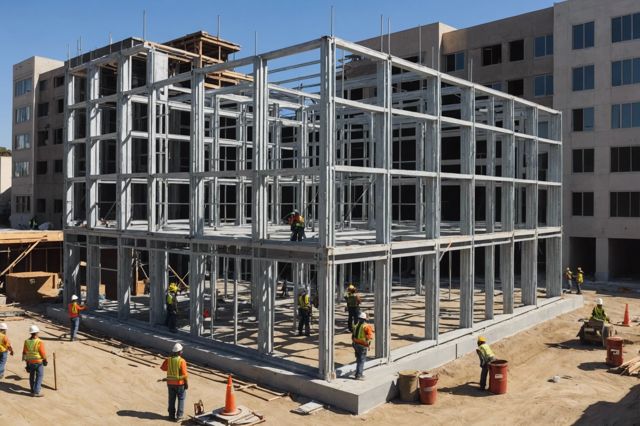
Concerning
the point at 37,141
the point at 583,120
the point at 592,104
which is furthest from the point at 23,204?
the point at 592,104

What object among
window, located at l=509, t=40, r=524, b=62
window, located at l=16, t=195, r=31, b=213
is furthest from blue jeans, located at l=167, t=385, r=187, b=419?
window, located at l=16, t=195, r=31, b=213

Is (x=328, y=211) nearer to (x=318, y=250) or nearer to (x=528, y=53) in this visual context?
(x=318, y=250)

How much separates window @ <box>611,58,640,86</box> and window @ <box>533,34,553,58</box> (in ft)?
15.9

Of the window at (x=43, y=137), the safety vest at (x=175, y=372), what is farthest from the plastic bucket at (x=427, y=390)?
the window at (x=43, y=137)

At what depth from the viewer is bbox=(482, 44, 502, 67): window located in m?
42.6

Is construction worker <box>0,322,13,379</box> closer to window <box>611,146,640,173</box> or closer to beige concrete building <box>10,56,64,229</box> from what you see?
window <box>611,146,640,173</box>

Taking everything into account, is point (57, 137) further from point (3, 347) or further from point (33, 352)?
point (33, 352)

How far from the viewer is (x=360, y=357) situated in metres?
14.2

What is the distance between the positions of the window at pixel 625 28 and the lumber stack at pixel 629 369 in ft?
83.7

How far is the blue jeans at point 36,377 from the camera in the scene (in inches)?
551

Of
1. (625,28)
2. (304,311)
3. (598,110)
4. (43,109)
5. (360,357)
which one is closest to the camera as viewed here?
(360,357)

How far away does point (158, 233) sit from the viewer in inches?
774

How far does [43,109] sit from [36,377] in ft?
143

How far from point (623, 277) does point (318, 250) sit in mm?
30855
